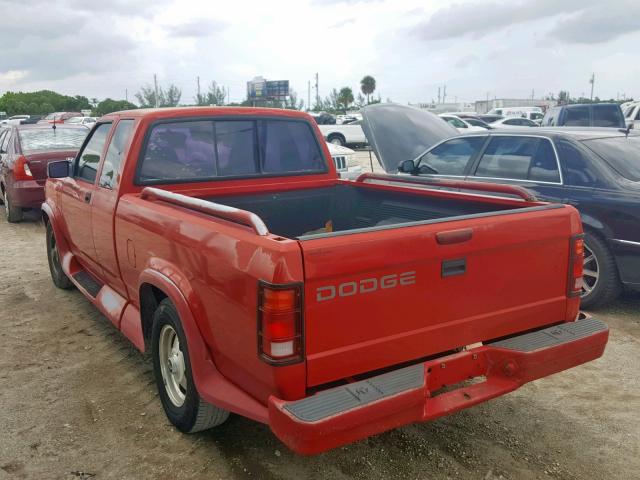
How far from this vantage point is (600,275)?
5230 mm

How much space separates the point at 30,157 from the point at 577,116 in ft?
36.6

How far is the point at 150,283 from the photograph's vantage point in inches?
129

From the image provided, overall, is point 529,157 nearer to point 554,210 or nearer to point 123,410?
point 554,210

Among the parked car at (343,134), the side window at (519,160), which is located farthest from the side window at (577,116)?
the parked car at (343,134)

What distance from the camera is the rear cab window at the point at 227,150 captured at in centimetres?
402

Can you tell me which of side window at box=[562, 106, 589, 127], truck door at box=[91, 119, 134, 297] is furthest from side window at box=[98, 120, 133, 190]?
side window at box=[562, 106, 589, 127]

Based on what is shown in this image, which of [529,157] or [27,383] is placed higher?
[529,157]

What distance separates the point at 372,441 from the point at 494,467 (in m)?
0.66

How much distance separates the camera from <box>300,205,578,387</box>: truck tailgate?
243 centimetres

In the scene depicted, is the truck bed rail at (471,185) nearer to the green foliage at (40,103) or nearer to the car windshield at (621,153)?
the car windshield at (621,153)

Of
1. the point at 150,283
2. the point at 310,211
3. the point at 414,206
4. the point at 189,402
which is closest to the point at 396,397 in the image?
the point at 189,402

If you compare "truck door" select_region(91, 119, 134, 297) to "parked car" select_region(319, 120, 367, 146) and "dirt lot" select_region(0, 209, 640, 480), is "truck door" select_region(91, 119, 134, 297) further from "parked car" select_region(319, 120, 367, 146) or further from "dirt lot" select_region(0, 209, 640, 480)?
"parked car" select_region(319, 120, 367, 146)

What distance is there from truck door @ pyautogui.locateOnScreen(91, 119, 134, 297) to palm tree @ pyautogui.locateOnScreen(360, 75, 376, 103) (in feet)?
253

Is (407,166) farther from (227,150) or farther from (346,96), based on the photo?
(346,96)
